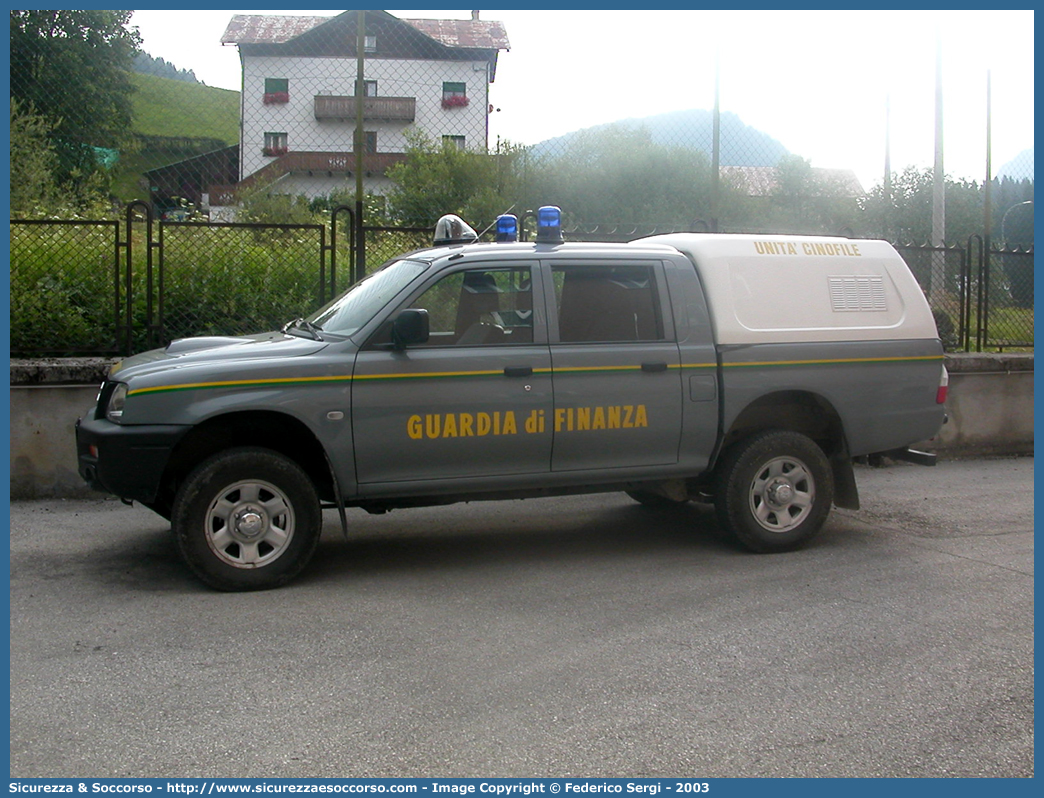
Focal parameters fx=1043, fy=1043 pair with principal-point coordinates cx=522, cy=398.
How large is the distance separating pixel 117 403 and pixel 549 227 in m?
2.85

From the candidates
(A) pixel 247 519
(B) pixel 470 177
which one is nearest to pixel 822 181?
(B) pixel 470 177

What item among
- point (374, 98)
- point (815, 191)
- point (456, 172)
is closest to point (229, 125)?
point (374, 98)

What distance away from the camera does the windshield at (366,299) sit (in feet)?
20.6

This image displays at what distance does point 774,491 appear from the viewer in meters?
6.88

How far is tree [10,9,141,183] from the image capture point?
1733cm

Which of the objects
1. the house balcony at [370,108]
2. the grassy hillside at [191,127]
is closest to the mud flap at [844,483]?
the house balcony at [370,108]

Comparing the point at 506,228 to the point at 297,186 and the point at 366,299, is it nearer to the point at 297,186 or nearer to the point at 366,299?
the point at 366,299

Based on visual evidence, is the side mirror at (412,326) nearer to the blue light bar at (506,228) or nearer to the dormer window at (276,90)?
the blue light bar at (506,228)

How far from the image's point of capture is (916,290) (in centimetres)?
726

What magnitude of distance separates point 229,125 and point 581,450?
58.5ft

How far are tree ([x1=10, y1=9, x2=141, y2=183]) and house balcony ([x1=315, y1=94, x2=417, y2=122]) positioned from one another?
3.74m

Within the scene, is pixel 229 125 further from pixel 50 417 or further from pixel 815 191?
pixel 815 191

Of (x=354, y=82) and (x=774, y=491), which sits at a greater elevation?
(x=354, y=82)

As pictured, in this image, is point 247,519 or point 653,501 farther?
point 653,501
